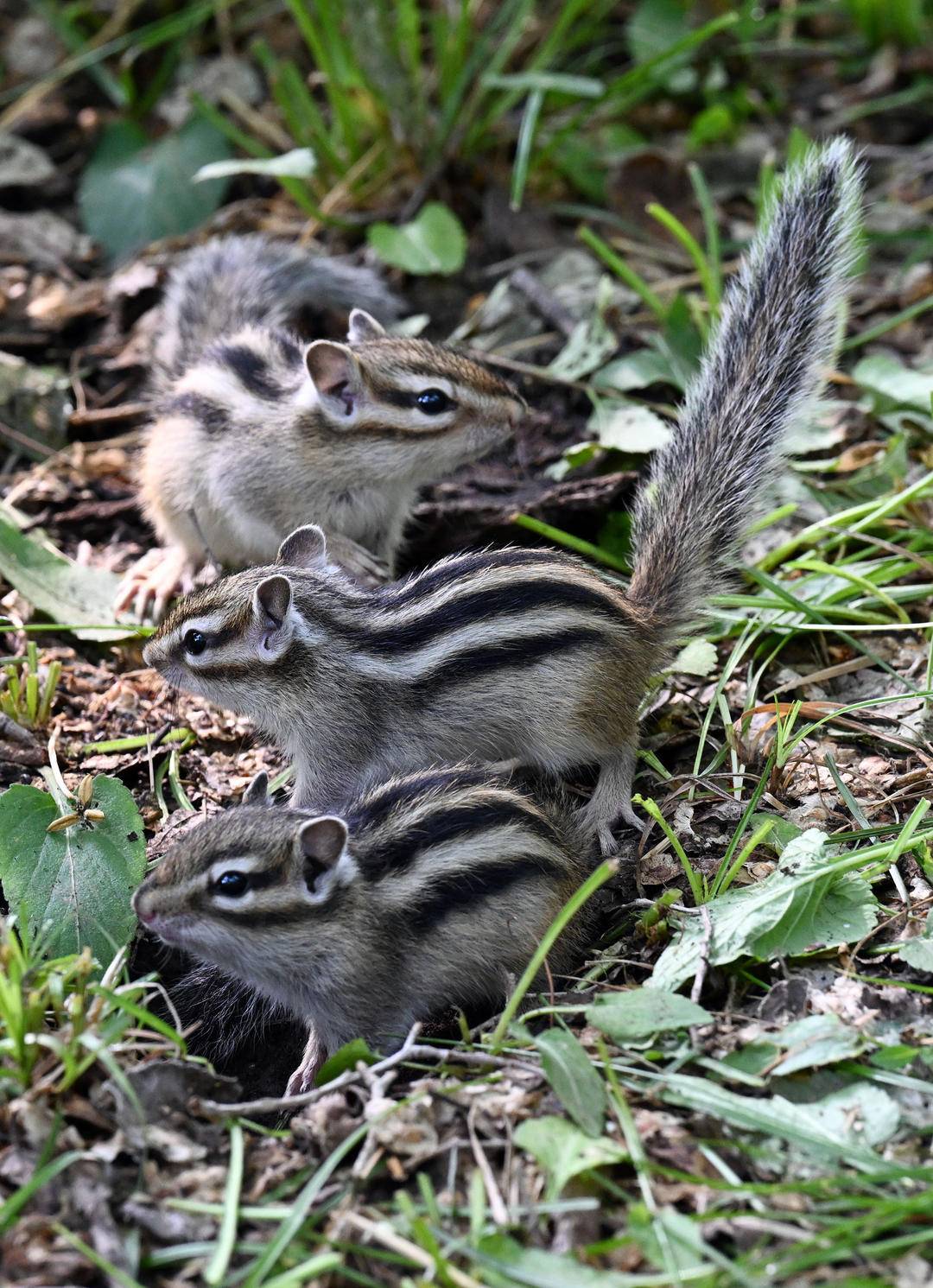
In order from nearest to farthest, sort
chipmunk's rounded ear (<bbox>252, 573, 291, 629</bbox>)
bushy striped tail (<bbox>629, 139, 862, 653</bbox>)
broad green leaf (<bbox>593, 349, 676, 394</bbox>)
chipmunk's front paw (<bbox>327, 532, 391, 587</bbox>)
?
chipmunk's rounded ear (<bbox>252, 573, 291, 629</bbox>) → bushy striped tail (<bbox>629, 139, 862, 653</bbox>) → chipmunk's front paw (<bbox>327, 532, 391, 587</bbox>) → broad green leaf (<bbox>593, 349, 676, 394</bbox>)

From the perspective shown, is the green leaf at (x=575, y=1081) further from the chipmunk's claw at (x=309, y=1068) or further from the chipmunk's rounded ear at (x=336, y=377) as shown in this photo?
the chipmunk's rounded ear at (x=336, y=377)

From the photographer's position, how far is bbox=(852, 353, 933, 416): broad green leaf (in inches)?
226

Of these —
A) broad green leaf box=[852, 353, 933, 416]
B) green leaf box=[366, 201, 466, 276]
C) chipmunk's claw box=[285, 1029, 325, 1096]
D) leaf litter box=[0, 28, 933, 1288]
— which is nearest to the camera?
leaf litter box=[0, 28, 933, 1288]

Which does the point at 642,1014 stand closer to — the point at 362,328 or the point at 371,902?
the point at 371,902

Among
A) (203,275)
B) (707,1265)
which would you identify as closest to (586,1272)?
(707,1265)

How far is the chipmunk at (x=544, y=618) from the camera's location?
167 inches

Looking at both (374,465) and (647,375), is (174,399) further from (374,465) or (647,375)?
(647,375)

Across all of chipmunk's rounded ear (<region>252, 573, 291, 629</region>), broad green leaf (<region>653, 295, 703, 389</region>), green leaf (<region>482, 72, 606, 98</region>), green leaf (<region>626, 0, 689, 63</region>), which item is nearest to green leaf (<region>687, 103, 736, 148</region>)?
green leaf (<region>626, 0, 689, 63</region>)

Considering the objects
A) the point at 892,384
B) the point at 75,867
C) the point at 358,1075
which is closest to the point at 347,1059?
the point at 358,1075

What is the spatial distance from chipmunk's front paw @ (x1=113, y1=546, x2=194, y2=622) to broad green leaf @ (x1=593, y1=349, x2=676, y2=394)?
198 cm

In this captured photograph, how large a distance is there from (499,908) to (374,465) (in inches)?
83.1

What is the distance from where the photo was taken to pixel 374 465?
17.2 feet

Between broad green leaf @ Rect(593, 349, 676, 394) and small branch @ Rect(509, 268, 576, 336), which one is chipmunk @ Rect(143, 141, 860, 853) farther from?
small branch @ Rect(509, 268, 576, 336)

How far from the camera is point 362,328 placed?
5.58 m
